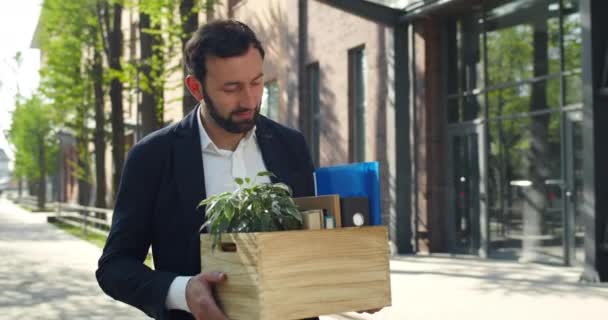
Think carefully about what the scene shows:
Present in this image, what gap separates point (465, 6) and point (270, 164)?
1454 centimetres

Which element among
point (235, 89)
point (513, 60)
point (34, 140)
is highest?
point (34, 140)

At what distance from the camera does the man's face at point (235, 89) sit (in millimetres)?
2182

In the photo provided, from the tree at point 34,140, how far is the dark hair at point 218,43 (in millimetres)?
54049

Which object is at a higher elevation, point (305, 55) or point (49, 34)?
point (49, 34)

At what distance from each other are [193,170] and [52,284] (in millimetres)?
11184

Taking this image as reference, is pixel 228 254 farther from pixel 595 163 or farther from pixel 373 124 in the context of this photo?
pixel 373 124

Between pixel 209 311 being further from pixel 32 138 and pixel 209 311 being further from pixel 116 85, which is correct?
pixel 32 138

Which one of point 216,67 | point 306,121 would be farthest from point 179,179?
point 306,121

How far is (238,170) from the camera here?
7.87 ft

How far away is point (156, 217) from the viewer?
233 centimetres

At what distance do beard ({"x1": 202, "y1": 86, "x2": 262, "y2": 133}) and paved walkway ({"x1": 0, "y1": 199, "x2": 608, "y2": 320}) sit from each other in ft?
22.3

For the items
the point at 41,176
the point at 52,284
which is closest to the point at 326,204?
the point at 52,284

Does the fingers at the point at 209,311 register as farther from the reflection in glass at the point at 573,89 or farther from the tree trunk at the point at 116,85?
the tree trunk at the point at 116,85

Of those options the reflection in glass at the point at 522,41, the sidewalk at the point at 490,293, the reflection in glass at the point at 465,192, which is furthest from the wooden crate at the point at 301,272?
the reflection in glass at the point at 465,192
